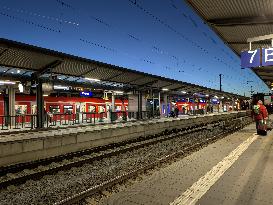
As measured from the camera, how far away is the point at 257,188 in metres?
5.08

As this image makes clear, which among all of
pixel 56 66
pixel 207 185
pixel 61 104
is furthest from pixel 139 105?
pixel 207 185

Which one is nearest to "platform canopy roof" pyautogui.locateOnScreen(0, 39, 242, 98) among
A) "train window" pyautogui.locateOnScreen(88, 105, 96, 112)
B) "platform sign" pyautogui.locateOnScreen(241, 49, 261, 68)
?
"train window" pyautogui.locateOnScreen(88, 105, 96, 112)

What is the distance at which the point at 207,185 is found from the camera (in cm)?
537

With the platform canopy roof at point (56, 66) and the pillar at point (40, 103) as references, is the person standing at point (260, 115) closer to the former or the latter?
the platform canopy roof at point (56, 66)

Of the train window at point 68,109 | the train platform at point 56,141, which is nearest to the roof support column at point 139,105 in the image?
the train platform at point 56,141

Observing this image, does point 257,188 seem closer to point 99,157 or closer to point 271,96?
point 99,157

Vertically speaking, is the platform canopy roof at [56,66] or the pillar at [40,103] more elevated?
the platform canopy roof at [56,66]

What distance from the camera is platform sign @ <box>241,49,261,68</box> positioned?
9.54 m

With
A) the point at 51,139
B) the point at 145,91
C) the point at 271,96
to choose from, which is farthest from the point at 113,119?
the point at 271,96

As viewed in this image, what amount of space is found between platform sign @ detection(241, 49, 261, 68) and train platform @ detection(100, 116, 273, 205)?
3.37 metres

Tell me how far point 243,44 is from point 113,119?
1290cm

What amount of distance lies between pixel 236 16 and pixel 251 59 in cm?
159

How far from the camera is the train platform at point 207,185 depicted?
15.2ft

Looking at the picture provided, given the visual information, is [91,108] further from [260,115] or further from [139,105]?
[260,115]
